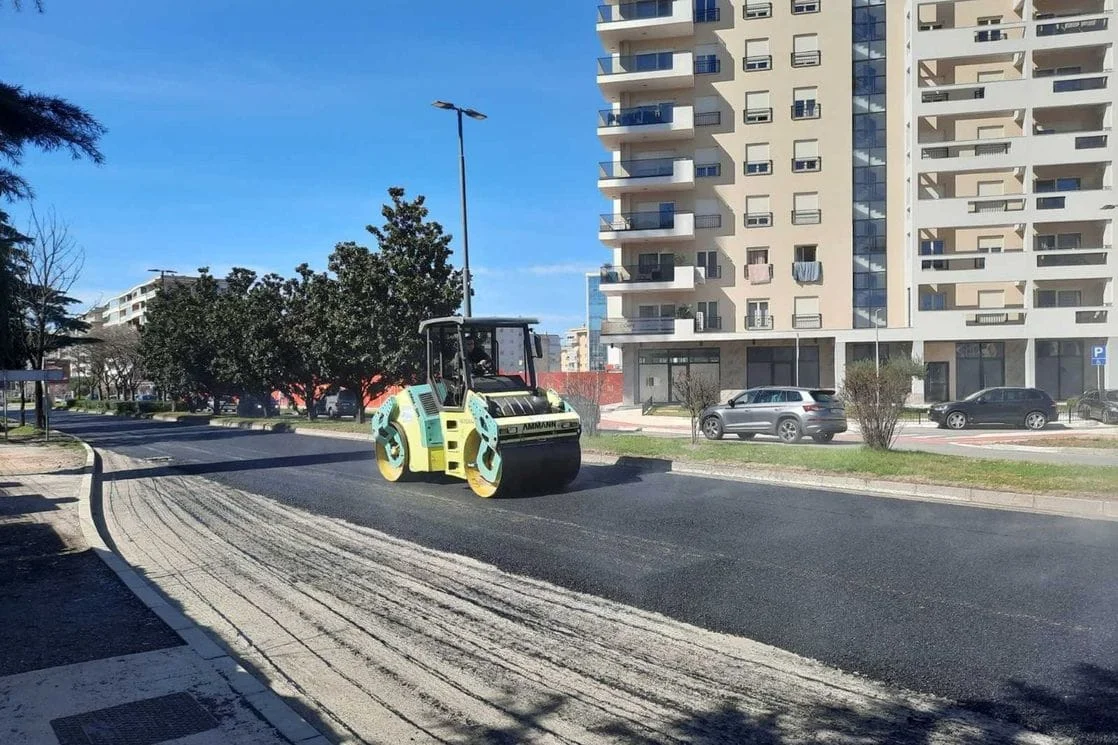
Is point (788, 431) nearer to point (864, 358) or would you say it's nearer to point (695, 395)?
point (695, 395)

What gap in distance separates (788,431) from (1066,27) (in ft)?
98.4

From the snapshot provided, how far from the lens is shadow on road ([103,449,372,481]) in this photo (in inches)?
625

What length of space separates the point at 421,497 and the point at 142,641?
6.25 m

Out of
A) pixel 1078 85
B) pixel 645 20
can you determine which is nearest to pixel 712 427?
pixel 645 20

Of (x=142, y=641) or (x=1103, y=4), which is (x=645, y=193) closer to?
(x=1103, y=4)

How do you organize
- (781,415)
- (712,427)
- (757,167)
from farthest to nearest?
1. (757,167)
2. (712,427)
3. (781,415)

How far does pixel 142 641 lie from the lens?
212 inches

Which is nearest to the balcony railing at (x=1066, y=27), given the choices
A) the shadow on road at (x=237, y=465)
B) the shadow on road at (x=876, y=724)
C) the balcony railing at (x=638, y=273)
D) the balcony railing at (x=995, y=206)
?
the balcony railing at (x=995, y=206)

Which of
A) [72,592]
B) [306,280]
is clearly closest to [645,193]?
Result: [306,280]

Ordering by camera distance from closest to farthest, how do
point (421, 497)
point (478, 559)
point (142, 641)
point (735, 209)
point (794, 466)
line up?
point (142, 641) < point (478, 559) < point (421, 497) < point (794, 466) < point (735, 209)

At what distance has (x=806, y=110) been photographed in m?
41.4

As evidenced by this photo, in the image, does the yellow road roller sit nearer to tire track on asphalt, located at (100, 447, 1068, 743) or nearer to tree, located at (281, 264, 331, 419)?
tire track on asphalt, located at (100, 447, 1068, 743)

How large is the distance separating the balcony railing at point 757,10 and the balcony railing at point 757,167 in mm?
7499

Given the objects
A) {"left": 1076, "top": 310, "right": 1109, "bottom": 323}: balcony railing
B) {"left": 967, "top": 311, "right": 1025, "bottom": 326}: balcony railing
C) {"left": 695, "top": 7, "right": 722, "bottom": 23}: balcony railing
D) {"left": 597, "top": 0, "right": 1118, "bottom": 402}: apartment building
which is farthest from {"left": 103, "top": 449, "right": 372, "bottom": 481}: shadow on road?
{"left": 695, "top": 7, "right": 722, "bottom": 23}: balcony railing
